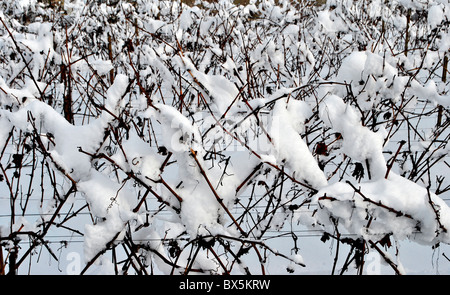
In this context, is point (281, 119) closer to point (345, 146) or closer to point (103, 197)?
point (345, 146)

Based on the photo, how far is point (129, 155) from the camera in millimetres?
1231

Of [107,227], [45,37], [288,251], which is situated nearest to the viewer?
[107,227]

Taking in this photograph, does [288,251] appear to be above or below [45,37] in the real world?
below

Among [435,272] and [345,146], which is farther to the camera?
[435,272]

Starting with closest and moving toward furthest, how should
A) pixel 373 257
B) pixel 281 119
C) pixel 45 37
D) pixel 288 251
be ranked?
pixel 281 119 < pixel 373 257 < pixel 288 251 < pixel 45 37

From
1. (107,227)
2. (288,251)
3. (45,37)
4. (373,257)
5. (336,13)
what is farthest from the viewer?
(336,13)

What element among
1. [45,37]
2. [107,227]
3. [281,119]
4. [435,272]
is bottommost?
[435,272]

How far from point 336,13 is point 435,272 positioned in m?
4.37
